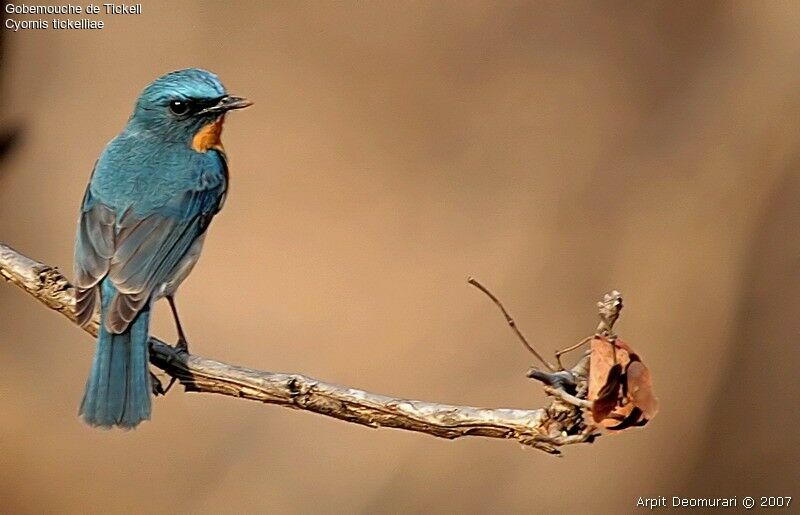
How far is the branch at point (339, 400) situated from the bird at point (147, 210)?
72 mm

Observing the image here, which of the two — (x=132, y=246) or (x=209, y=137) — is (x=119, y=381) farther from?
(x=209, y=137)

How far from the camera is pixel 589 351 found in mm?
963

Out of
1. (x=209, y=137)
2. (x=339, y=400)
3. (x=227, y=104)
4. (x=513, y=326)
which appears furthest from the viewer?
(x=209, y=137)

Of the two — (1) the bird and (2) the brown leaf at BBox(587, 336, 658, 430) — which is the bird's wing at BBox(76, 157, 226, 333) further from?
(2) the brown leaf at BBox(587, 336, 658, 430)

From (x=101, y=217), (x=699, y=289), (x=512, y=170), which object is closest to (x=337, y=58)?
(x=512, y=170)

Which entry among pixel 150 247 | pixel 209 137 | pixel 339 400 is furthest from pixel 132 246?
pixel 339 400

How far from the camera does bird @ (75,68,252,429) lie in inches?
50.8

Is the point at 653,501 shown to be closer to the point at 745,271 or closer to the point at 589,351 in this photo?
the point at 745,271

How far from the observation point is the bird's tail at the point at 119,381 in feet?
3.79

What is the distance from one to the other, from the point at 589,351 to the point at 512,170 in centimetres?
125

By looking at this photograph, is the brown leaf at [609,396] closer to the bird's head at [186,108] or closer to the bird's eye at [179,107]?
the bird's head at [186,108]

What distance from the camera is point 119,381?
3.91 ft

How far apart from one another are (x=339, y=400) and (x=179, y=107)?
497 mm

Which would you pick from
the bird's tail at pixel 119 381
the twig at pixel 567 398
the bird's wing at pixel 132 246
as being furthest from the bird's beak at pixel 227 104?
the twig at pixel 567 398
